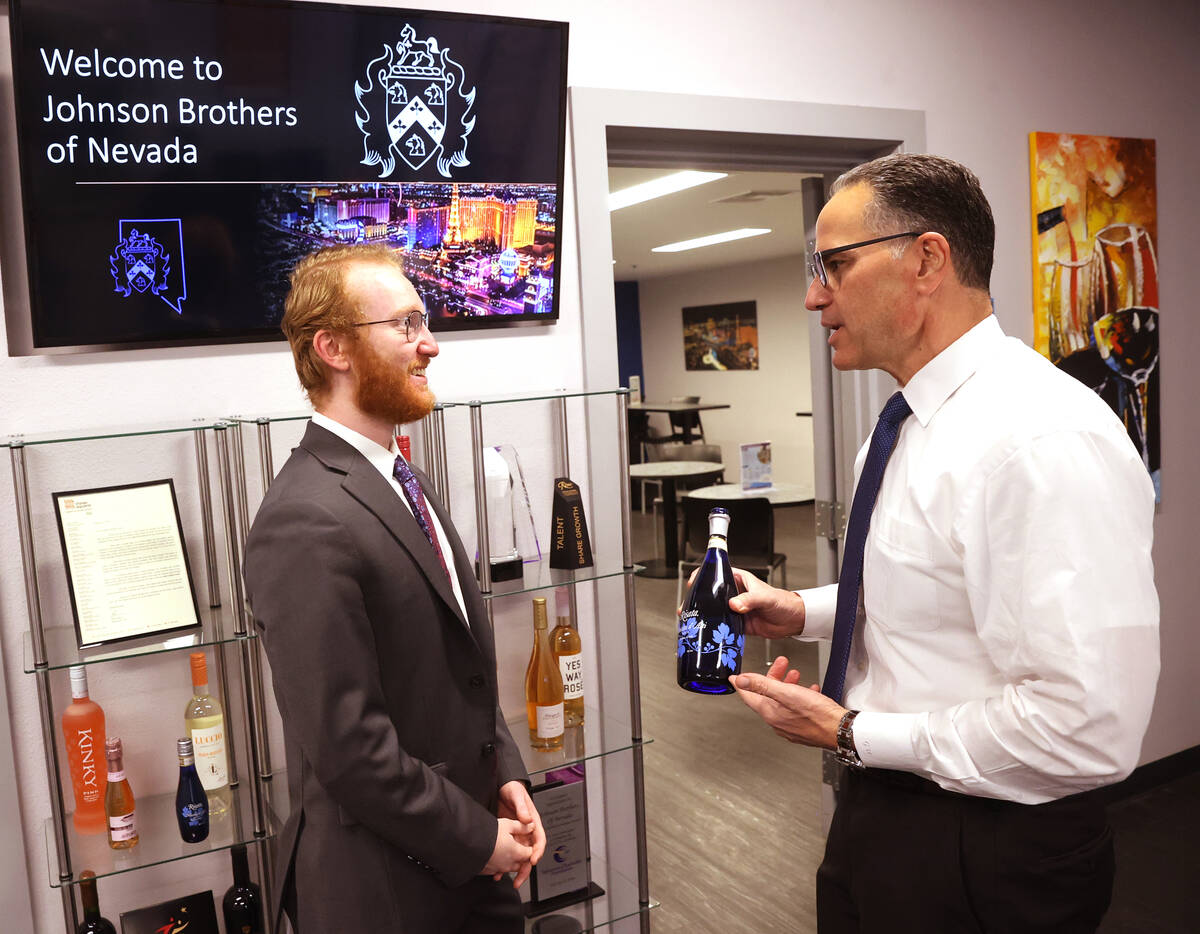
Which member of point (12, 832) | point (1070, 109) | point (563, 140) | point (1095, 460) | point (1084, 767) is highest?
point (1070, 109)

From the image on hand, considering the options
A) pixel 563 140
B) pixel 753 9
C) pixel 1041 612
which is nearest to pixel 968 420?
pixel 1041 612

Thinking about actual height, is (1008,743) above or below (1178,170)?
below

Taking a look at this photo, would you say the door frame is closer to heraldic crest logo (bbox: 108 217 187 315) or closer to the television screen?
the television screen

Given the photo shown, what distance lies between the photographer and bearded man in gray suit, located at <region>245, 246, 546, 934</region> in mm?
1454

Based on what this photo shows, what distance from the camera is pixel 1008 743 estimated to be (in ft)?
4.31

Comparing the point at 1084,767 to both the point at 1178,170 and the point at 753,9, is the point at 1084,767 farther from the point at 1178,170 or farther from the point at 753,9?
the point at 1178,170

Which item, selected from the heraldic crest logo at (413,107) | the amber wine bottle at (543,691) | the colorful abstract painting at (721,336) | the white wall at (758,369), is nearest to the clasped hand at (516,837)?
the amber wine bottle at (543,691)

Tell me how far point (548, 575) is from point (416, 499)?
65cm

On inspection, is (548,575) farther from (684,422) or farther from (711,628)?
(684,422)

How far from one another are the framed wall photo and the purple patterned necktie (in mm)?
536

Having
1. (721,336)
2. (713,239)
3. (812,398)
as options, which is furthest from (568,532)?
(721,336)

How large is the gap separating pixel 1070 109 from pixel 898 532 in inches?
103

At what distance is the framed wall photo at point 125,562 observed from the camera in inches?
71.9

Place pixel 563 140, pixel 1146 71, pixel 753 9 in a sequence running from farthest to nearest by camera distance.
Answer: pixel 1146 71
pixel 753 9
pixel 563 140
